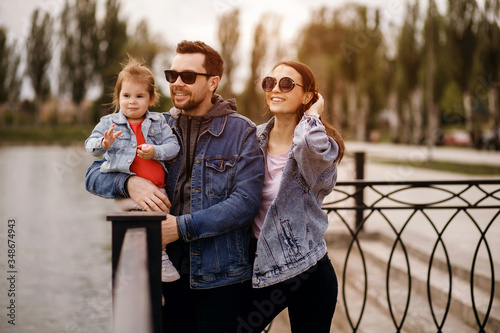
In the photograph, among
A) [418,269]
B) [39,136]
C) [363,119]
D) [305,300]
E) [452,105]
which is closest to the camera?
[305,300]

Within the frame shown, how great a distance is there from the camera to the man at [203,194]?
189 cm

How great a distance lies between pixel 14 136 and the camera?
4394 centimetres

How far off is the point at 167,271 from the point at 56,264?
552 cm

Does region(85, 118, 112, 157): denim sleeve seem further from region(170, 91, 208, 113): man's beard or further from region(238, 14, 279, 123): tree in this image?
region(238, 14, 279, 123): tree

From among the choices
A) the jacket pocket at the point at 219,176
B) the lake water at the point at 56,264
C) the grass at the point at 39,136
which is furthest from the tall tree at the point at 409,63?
the jacket pocket at the point at 219,176

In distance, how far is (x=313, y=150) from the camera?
186 centimetres

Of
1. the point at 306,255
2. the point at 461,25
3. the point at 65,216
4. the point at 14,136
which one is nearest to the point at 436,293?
the point at 306,255

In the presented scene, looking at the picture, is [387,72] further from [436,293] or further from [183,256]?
[183,256]

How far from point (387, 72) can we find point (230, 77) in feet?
74.4

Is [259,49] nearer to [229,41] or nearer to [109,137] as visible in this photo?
[229,41]

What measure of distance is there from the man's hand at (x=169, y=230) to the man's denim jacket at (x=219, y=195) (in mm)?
23

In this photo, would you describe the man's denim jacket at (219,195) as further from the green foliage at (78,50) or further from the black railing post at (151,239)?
the green foliage at (78,50)

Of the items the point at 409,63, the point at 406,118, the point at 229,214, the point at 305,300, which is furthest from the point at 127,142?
the point at 406,118

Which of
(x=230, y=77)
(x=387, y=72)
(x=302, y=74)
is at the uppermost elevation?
(x=387, y=72)
